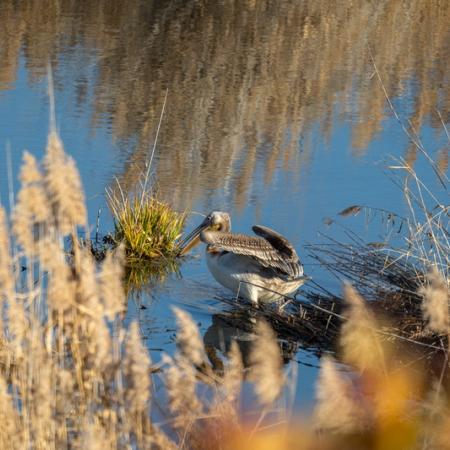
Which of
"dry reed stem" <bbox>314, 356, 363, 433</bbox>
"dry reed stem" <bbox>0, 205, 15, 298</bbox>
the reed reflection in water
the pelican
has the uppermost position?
"dry reed stem" <bbox>0, 205, 15, 298</bbox>

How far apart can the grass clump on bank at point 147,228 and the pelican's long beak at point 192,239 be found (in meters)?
0.10

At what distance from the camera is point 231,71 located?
514 inches

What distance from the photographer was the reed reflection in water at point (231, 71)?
10.3 meters

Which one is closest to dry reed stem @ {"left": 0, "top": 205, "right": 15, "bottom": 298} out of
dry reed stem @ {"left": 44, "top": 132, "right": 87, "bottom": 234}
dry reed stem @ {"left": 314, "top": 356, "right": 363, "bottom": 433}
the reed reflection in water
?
dry reed stem @ {"left": 44, "top": 132, "right": 87, "bottom": 234}

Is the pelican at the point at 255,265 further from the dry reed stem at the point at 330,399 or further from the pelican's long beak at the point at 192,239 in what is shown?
the dry reed stem at the point at 330,399

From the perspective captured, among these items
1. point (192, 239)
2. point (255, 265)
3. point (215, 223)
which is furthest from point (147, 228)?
point (255, 265)

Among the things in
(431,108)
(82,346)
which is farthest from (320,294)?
(431,108)

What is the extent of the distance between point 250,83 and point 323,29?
2693mm

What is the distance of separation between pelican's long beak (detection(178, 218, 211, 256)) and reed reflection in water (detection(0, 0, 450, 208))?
39.9 inches

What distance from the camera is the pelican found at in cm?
693


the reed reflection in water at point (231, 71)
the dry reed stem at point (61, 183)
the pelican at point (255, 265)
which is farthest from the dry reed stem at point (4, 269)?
the reed reflection in water at point (231, 71)

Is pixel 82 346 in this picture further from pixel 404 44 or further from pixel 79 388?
pixel 404 44

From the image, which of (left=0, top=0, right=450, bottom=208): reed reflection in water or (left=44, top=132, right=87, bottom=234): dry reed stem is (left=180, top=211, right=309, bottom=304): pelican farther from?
(left=44, top=132, right=87, bottom=234): dry reed stem

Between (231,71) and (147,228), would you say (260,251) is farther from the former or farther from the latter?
(231,71)
